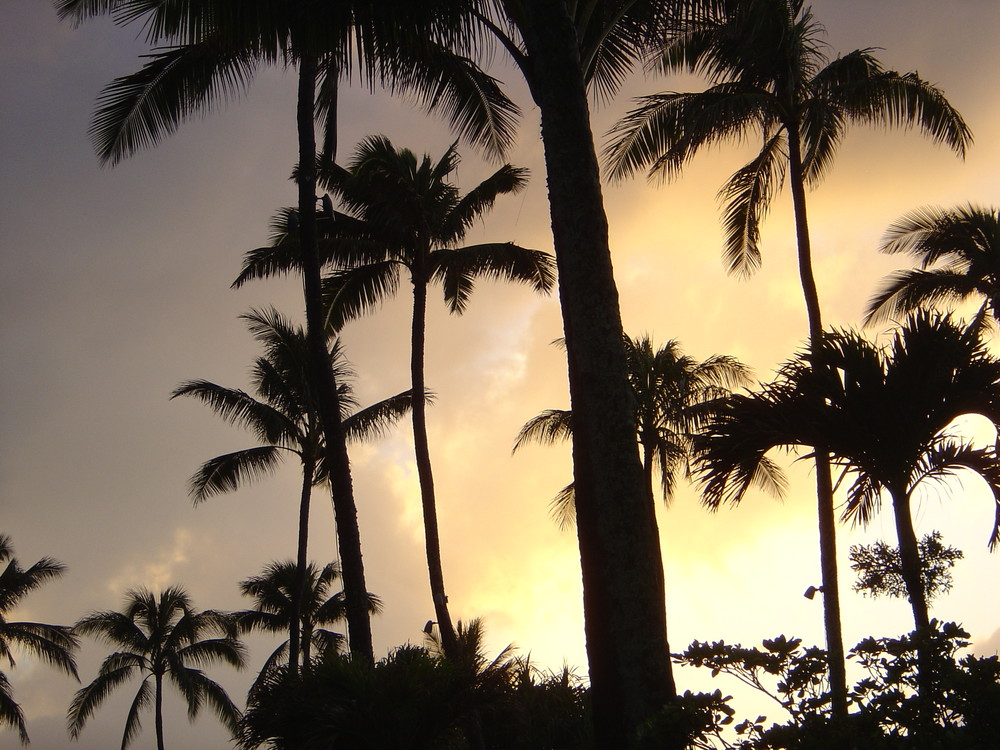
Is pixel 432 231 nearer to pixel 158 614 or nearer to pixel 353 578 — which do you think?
pixel 353 578

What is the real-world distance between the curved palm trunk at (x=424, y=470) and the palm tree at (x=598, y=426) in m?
10.4

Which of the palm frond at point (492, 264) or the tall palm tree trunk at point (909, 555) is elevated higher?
the palm frond at point (492, 264)

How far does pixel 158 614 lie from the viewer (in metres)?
35.7

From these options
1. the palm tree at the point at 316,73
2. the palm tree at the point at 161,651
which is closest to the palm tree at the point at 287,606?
the palm tree at the point at 161,651

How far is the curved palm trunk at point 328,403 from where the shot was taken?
43.1 ft

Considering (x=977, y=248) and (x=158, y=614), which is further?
(x=158, y=614)

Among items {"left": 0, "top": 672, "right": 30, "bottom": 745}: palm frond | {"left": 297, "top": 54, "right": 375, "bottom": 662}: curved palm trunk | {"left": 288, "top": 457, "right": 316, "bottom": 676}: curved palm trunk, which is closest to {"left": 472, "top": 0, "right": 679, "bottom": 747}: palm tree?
{"left": 297, "top": 54, "right": 375, "bottom": 662}: curved palm trunk

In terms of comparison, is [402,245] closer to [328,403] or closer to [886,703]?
[328,403]

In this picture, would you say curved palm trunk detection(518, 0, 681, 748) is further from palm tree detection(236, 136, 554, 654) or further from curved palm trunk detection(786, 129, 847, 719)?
palm tree detection(236, 136, 554, 654)

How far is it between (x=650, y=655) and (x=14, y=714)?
3398 cm

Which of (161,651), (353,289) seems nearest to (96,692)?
(161,651)

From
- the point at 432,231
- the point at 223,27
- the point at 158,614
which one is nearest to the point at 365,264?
the point at 432,231

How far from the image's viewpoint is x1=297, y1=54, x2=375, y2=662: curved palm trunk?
13.1 metres

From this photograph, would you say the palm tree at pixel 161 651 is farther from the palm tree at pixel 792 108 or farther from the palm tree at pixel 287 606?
the palm tree at pixel 792 108
